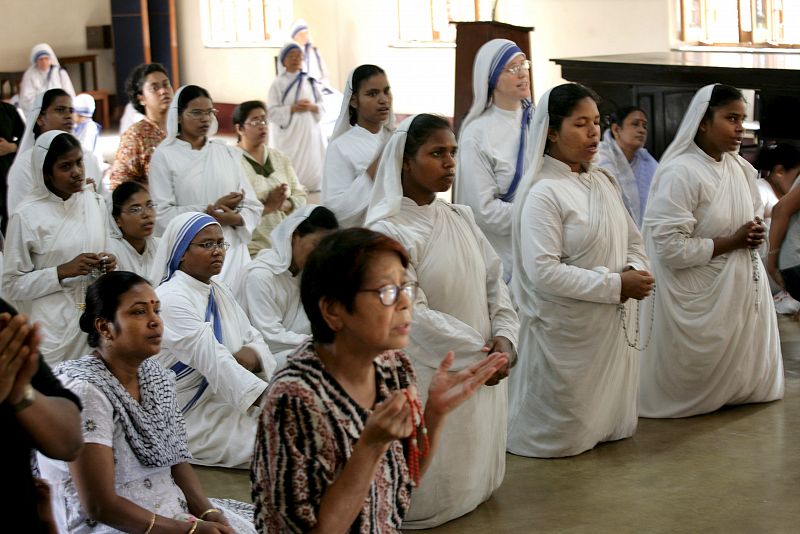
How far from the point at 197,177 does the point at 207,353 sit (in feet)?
6.51

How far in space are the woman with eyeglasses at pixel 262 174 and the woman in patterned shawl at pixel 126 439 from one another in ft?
12.2

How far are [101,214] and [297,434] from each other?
3.49 m

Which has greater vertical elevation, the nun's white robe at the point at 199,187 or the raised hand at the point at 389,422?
the nun's white robe at the point at 199,187

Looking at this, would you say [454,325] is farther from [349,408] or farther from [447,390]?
[349,408]

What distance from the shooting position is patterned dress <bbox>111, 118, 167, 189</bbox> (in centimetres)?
725

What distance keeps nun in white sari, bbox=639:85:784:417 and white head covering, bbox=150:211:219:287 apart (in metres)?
2.18

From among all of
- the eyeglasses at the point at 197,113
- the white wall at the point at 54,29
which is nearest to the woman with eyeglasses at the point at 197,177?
the eyeglasses at the point at 197,113

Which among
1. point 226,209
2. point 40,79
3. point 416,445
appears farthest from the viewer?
point 40,79

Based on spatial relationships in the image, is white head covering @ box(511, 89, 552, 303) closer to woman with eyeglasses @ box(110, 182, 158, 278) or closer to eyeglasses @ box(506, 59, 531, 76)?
eyeglasses @ box(506, 59, 531, 76)

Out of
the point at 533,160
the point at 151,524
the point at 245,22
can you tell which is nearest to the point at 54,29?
the point at 245,22

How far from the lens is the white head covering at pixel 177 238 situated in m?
4.76

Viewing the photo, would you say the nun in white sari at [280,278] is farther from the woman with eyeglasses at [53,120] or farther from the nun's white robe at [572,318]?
the woman with eyeglasses at [53,120]

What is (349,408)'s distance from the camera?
2.40 meters

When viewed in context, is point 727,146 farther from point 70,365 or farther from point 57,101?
point 57,101
